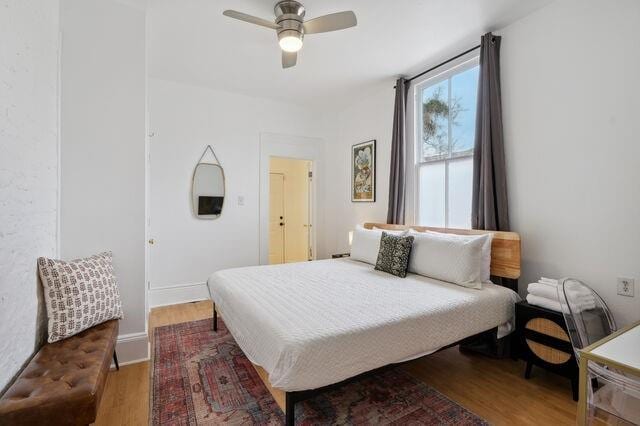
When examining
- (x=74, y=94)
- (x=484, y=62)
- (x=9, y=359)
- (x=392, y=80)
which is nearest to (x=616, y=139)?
(x=484, y=62)

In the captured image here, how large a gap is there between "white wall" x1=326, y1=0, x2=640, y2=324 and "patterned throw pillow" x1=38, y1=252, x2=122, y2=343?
10.6 feet

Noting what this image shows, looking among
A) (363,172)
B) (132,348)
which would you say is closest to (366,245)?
(363,172)

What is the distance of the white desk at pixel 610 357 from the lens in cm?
121

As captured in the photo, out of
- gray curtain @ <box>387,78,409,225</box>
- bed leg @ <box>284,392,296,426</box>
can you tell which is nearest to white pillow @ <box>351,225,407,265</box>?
gray curtain @ <box>387,78,409,225</box>

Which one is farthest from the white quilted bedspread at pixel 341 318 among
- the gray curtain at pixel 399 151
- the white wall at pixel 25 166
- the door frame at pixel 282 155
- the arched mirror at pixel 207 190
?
the door frame at pixel 282 155

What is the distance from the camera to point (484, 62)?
272cm

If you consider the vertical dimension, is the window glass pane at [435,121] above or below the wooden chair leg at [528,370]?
above

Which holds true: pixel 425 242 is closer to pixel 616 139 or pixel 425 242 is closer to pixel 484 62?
pixel 616 139

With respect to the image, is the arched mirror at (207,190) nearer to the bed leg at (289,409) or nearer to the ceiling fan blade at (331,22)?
the ceiling fan blade at (331,22)

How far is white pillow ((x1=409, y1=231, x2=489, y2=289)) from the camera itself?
236cm

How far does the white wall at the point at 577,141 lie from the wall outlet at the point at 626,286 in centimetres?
3

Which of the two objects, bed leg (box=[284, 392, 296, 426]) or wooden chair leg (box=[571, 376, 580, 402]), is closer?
bed leg (box=[284, 392, 296, 426])

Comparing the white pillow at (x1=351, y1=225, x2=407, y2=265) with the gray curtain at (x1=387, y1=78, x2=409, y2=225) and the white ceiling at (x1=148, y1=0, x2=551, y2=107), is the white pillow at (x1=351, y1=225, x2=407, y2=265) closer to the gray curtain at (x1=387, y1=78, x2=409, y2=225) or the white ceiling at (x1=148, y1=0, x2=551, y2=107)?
the gray curtain at (x1=387, y1=78, x2=409, y2=225)

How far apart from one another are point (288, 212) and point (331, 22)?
13.8 feet
